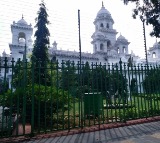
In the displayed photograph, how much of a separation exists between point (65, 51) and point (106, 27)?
14.5 metres

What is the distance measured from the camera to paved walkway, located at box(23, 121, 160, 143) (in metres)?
5.30

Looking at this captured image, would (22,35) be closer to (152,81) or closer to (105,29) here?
(105,29)

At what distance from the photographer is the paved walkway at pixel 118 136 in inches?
209

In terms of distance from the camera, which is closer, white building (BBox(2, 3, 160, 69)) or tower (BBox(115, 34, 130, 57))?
white building (BBox(2, 3, 160, 69))

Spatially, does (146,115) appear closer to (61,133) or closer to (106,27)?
(61,133)

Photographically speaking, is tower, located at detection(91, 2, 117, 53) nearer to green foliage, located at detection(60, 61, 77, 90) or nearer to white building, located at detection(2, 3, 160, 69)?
white building, located at detection(2, 3, 160, 69)

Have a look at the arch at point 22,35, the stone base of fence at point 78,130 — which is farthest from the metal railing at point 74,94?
the arch at point 22,35

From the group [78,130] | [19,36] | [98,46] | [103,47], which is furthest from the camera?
[103,47]

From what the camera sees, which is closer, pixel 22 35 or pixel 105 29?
pixel 22 35

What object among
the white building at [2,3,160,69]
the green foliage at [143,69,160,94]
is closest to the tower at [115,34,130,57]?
the white building at [2,3,160,69]

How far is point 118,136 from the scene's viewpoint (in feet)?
18.8

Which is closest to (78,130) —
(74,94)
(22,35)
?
(74,94)

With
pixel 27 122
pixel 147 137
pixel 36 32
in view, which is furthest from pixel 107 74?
pixel 36 32

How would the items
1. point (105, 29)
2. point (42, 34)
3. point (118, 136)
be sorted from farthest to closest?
point (105, 29) → point (42, 34) → point (118, 136)
